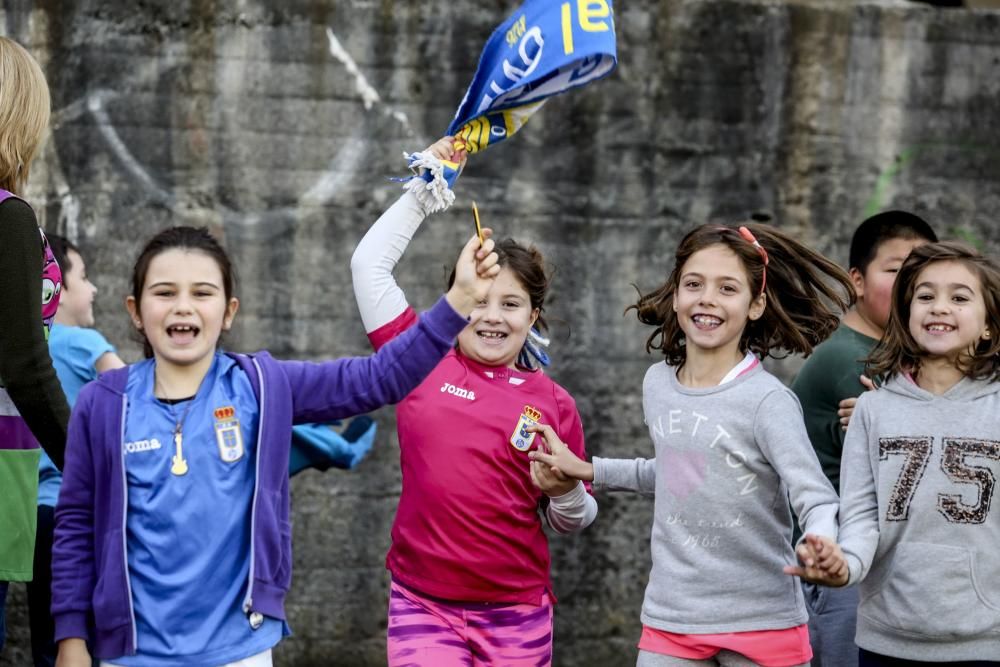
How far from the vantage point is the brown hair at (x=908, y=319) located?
404cm

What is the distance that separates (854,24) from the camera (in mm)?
6641

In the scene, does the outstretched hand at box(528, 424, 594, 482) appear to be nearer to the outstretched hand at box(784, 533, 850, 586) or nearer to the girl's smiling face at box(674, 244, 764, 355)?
the girl's smiling face at box(674, 244, 764, 355)

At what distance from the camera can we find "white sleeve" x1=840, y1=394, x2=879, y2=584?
151 inches

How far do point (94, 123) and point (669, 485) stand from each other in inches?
130

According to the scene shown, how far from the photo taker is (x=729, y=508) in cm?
405

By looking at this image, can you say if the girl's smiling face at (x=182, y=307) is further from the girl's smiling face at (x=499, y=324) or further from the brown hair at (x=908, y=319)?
the brown hair at (x=908, y=319)

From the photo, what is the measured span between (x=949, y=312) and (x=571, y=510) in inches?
50.6

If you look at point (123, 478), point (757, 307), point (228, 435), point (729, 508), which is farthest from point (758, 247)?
point (123, 478)

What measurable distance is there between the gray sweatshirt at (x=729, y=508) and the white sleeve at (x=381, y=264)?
94cm

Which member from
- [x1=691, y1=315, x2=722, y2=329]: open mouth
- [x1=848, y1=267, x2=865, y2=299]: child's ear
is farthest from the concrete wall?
[x1=691, y1=315, x2=722, y2=329]: open mouth

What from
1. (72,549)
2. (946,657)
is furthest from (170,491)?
(946,657)

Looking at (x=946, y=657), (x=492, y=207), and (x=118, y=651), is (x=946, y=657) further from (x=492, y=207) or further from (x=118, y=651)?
(x=492, y=207)

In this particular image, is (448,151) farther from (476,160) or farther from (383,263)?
(476,160)

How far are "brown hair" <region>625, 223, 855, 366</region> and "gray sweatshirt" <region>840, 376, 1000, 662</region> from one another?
1.49 ft
